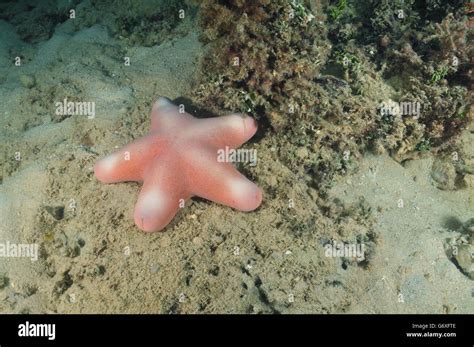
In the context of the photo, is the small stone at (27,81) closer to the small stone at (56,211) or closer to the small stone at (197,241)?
the small stone at (56,211)

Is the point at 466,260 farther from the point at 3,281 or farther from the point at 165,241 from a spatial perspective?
the point at 3,281

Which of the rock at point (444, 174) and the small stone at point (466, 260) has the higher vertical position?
the rock at point (444, 174)

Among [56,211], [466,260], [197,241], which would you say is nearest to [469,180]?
[466,260]

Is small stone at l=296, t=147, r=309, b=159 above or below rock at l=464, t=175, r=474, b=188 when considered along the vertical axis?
above

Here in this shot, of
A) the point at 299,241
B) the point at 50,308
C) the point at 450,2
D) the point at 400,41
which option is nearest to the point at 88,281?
the point at 50,308

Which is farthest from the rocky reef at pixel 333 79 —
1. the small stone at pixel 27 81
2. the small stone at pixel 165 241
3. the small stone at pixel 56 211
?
the small stone at pixel 27 81

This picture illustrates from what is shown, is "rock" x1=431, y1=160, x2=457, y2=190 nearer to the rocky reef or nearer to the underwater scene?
the underwater scene

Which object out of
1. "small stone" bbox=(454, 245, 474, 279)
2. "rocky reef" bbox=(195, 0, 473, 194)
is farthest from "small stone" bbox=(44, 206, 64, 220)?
"small stone" bbox=(454, 245, 474, 279)

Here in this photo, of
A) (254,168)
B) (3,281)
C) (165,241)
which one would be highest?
(254,168)
